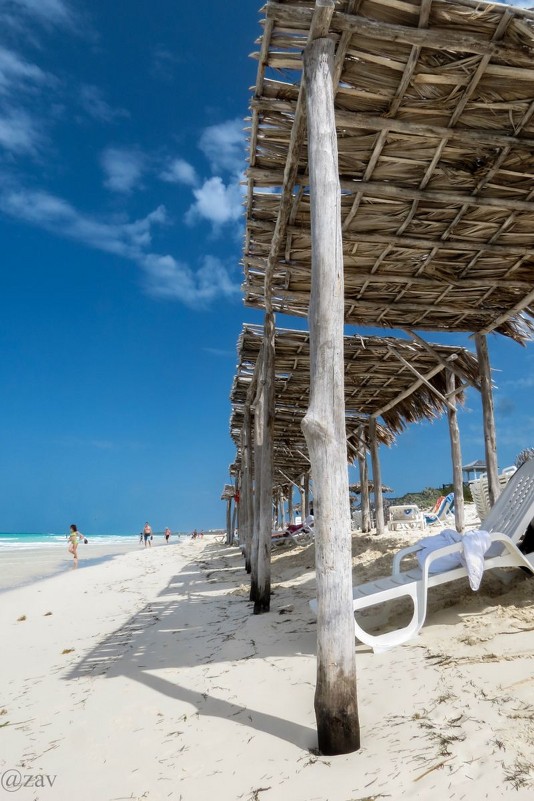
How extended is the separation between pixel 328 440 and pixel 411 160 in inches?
104

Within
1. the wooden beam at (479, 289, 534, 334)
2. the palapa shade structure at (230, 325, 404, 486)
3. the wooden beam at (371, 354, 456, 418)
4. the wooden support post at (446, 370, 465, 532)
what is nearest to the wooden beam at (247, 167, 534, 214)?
the wooden beam at (479, 289, 534, 334)

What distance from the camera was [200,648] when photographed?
4.28m

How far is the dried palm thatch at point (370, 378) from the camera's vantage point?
288 inches

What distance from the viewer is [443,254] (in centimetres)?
525

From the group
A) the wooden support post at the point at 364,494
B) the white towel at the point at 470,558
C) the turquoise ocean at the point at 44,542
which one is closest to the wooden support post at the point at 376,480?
the wooden support post at the point at 364,494

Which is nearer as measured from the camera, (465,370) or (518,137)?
(518,137)

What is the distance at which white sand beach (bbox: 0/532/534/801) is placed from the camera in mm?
1958

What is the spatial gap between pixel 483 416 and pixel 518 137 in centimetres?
342

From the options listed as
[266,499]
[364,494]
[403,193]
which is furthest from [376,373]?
[364,494]

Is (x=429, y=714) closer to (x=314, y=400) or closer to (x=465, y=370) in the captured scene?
(x=314, y=400)

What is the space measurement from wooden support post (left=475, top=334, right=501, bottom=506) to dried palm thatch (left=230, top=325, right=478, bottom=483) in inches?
18.2

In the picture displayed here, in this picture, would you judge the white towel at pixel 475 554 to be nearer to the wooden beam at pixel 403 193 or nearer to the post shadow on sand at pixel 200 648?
the post shadow on sand at pixel 200 648

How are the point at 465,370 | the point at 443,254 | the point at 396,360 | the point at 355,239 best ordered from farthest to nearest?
the point at 396,360, the point at 465,370, the point at 443,254, the point at 355,239

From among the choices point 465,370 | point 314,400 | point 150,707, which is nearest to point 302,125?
point 314,400
